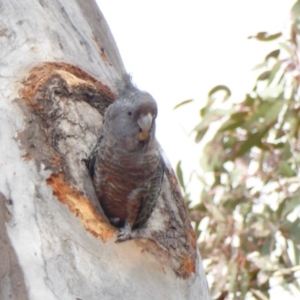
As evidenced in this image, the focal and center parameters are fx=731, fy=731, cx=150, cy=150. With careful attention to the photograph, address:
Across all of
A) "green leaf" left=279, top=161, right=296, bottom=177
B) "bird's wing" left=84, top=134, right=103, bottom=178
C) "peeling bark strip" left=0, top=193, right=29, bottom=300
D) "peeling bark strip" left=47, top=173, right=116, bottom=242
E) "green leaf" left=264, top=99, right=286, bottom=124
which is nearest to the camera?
"peeling bark strip" left=0, top=193, right=29, bottom=300

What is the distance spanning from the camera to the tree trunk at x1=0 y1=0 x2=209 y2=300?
1.75 m

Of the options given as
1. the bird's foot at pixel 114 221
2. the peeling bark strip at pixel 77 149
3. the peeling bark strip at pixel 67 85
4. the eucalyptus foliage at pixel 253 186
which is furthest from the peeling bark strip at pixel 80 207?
the eucalyptus foliage at pixel 253 186

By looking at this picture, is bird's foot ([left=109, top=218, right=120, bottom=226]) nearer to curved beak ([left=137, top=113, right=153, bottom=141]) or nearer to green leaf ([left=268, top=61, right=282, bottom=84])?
curved beak ([left=137, top=113, right=153, bottom=141])

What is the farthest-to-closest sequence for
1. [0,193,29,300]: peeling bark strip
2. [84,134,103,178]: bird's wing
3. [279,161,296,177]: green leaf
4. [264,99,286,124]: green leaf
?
1. [264,99,286,124]: green leaf
2. [279,161,296,177]: green leaf
3. [84,134,103,178]: bird's wing
4. [0,193,29,300]: peeling bark strip

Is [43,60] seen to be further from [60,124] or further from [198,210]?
[198,210]

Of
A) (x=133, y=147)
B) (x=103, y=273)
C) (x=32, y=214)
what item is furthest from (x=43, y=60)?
(x=103, y=273)

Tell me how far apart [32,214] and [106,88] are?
1.85ft

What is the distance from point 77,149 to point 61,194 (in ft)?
0.59

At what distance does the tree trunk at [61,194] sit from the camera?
175 cm

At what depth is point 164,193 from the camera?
2.17 m

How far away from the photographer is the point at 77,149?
79.0 inches

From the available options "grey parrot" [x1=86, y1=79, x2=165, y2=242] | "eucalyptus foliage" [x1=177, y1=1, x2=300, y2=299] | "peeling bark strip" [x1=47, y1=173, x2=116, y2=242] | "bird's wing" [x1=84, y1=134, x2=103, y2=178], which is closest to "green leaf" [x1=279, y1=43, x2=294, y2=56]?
"eucalyptus foliage" [x1=177, y1=1, x2=300, y2=299]

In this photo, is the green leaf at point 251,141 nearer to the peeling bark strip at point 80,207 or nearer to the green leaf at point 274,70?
the green leaf at point 274,70

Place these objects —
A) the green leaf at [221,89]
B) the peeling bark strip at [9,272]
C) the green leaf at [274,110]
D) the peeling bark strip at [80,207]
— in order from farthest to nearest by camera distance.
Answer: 1. the green leaf at [221,89]
2. the green leaf at [274,110]
3. the peeling bark strip at [80,207]
4. the peeling bark strip at [9,272]
